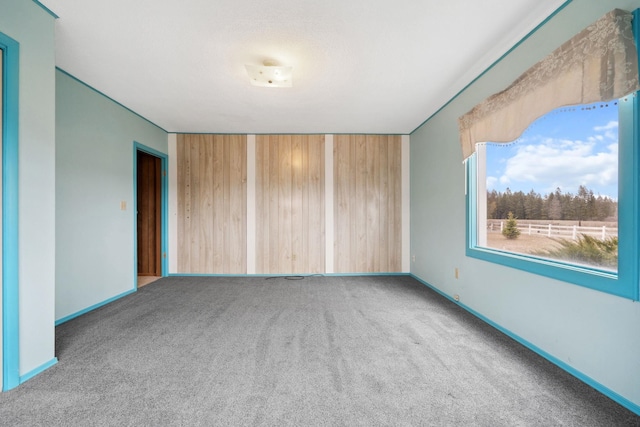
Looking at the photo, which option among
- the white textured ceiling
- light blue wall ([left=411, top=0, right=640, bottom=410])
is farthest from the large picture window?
the white textured ceiling

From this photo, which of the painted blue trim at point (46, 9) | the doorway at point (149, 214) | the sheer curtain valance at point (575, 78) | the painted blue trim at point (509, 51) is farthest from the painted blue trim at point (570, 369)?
the doorway at point (149, 214)

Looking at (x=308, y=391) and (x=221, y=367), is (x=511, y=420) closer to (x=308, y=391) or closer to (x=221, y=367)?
(x=308, y=391)

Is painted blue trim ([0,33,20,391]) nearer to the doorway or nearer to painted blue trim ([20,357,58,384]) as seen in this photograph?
painted blue trim ([20,357,58,384])

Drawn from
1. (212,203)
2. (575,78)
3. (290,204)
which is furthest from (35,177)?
(575,78)

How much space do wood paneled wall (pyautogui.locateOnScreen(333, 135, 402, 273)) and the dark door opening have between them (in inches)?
122

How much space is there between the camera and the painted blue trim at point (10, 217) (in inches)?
58.2

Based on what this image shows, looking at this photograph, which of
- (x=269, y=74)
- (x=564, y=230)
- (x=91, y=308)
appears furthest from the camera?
(x=91, y=308)

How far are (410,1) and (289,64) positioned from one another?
112cm

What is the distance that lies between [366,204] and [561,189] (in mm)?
2706

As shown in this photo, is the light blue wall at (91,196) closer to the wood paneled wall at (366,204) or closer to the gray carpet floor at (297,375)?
the gray carpet floor at (297,375)

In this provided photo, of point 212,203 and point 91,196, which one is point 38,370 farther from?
point 212,203

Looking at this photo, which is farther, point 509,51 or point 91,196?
point 91,196

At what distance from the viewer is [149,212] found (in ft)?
14.0

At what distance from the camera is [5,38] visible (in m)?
1.50
